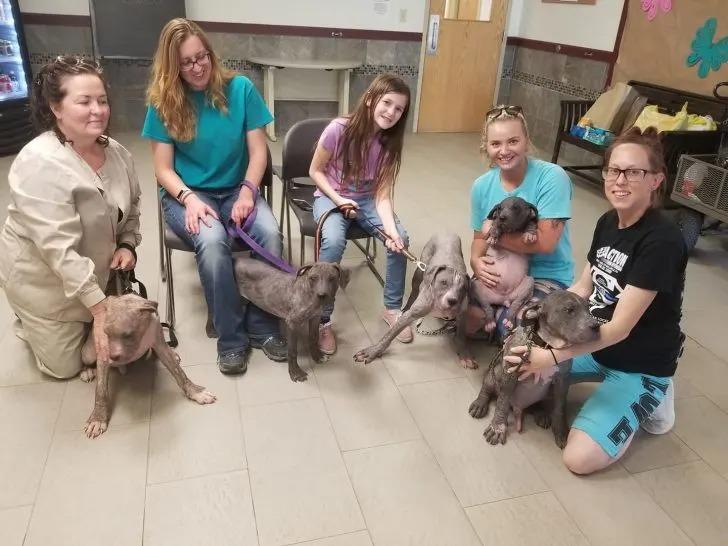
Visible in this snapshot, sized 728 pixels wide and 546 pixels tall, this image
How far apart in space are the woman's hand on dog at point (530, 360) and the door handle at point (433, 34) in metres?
5.61

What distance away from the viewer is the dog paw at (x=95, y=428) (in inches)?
79.7

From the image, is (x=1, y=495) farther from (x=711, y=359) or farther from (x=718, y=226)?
(x=718, y=226)

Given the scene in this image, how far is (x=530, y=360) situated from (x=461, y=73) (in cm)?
580

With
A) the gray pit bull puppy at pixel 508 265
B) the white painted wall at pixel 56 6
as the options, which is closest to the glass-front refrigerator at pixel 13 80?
the white painted wall at pixel 56 6

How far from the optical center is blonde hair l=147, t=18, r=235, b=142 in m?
2.32

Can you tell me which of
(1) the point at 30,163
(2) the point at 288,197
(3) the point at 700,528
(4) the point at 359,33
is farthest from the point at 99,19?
(3) the point at 700,528

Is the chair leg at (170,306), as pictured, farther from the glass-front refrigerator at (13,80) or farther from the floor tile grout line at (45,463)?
the glass-front refrigerator at (13,80)

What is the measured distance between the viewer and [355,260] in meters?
3.57

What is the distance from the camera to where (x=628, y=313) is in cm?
185

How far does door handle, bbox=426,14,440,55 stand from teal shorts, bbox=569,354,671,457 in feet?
18.2

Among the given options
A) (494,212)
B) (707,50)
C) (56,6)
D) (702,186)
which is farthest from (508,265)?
(56,6)

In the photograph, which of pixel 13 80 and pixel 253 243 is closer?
pixel 253 243

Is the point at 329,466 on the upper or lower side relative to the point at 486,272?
lower

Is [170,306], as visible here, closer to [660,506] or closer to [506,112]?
[506,112]
